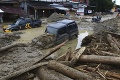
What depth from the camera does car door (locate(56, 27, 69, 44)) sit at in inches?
722

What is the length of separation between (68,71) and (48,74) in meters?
0.78

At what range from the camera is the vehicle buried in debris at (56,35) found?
17.1 metres

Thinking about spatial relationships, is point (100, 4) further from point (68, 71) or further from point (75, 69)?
point (68, 71)

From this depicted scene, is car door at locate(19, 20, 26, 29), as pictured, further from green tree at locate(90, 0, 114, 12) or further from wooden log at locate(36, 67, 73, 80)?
green tree at locate(90, 0, 114, 12)

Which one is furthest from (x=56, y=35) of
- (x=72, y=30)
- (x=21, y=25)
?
(x=21, y=25)

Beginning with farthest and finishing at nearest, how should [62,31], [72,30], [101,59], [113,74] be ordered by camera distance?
[72,30] → [62,31] → [101,59] → [113,74]

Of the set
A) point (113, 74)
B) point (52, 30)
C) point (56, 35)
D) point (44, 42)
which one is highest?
point (113, 74)

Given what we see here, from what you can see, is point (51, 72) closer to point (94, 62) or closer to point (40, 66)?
point (40, 66)

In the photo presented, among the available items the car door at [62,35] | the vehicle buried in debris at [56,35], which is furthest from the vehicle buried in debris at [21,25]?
the car door at [62,35]

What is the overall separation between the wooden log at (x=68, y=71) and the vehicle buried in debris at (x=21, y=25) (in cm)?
1812

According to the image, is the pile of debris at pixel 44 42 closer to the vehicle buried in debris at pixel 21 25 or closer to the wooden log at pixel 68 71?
the wooden log at pixel 68 71

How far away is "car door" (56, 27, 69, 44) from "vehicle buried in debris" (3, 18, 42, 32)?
914 centimetres

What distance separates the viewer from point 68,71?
8414mm

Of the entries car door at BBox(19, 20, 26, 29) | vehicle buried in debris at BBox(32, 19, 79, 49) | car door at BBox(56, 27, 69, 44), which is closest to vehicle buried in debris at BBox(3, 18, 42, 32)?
car door at BBox(19, 20, 26, 29)
